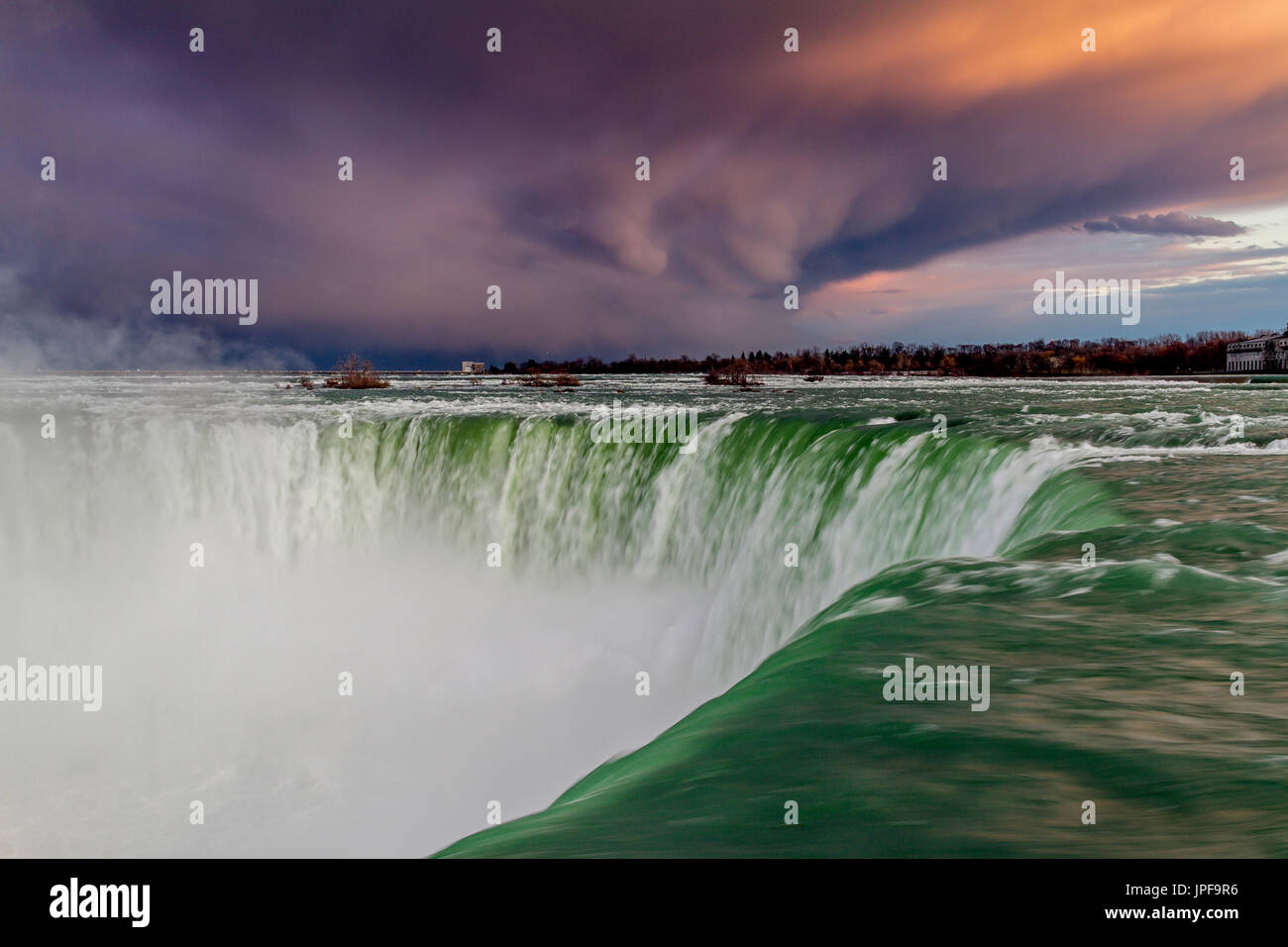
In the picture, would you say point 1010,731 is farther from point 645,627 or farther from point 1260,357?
point 1260,357

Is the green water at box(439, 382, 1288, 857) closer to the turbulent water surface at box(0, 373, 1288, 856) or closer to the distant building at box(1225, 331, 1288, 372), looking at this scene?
the turbulent water surface at box(0, 373, 1288, 856)

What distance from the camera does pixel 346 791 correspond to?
13.0m

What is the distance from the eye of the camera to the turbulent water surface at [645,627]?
3227 millimetres

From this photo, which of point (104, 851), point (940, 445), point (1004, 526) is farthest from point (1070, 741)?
point (104, 851)

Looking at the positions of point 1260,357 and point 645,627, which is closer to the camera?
point 645,627

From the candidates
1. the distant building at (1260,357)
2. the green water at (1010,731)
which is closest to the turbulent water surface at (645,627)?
the green water at (1010,731)

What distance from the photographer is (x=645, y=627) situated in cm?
1609

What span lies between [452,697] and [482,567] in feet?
16.6

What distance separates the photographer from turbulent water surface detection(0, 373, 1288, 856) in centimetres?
323

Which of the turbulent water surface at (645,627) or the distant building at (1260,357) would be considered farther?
the distant building at (1260,357)

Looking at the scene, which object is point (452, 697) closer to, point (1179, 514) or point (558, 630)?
point (558, 630)

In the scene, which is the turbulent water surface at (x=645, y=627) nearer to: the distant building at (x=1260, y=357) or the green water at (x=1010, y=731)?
the green water at (x=1010, y=731)

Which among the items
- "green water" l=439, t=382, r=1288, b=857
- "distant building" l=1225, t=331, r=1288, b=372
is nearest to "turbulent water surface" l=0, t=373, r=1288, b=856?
"green water" l=439, t=382, r=1288, b=857

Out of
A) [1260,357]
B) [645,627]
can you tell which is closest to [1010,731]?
[645,627]
